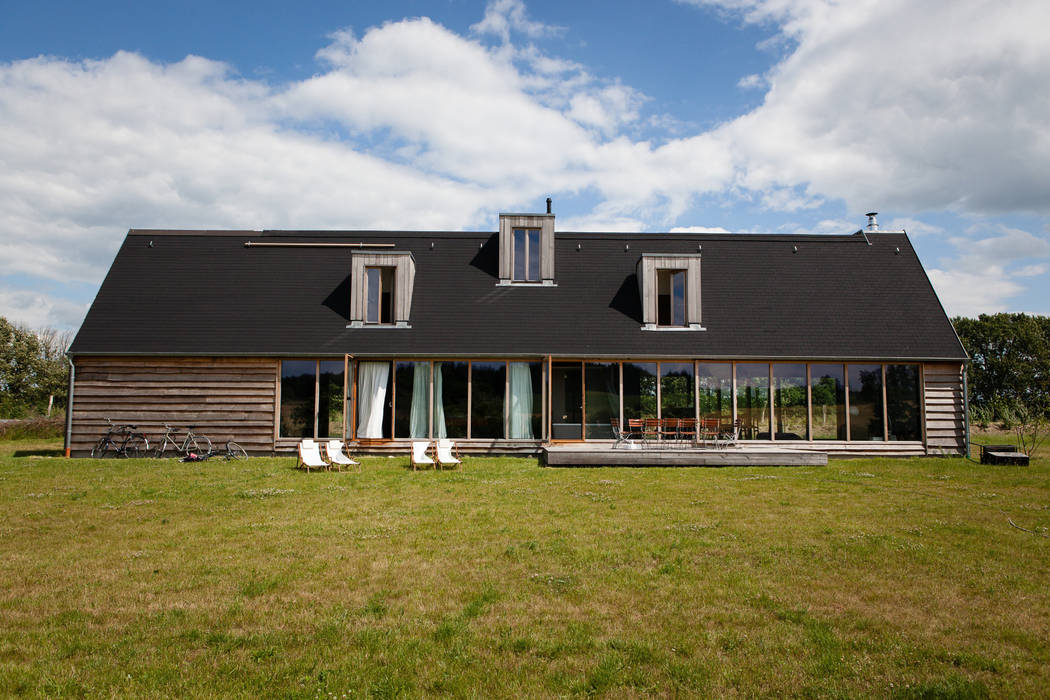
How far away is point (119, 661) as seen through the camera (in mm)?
4387

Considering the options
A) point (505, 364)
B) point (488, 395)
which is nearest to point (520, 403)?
point (488, 395)

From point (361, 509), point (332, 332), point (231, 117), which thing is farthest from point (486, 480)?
point (231, 117)

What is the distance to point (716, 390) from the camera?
57.8 ft

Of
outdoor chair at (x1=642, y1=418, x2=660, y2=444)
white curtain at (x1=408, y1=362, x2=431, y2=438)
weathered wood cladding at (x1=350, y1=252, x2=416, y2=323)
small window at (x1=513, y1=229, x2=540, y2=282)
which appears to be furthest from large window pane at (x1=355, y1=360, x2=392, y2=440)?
outdoor chair at (x1=642, y1=418, x2=660, y2=444)

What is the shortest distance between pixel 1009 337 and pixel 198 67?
52.6 metres

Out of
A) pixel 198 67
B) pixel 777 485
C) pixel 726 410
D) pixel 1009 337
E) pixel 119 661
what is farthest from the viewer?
pixel 1009 337

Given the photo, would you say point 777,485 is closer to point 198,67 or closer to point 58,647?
point 58,647

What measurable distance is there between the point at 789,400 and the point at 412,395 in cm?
981

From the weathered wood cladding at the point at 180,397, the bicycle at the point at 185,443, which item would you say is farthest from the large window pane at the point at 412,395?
the bicycle at the point at 185,443

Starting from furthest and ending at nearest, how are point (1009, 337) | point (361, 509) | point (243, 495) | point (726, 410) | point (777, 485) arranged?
point (1009, 337) → point (726, 410) → point (777, 485) → point (243, 495) → point (361, 509)

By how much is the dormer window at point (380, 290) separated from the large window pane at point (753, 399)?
901cm

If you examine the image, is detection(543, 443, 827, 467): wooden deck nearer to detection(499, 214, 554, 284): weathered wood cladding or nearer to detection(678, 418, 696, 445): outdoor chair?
detection(678, 418, 696, 445): outdoor chair

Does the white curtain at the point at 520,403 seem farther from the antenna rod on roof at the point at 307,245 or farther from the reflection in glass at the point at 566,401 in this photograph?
the antenna rod on roof at the point at 307,245

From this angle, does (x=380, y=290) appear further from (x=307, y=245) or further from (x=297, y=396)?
(x=297, y=396)
